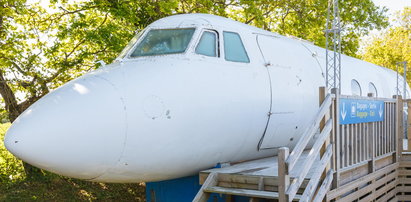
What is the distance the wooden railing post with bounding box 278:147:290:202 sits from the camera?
4844 millimetres

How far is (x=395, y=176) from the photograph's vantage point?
9.66 meters

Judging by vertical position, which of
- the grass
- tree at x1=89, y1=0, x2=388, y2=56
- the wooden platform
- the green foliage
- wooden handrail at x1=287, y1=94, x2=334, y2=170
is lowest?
the grass

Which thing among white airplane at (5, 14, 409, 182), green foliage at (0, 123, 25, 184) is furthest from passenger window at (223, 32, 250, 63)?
green foliage at (0, 123, 25, 184)

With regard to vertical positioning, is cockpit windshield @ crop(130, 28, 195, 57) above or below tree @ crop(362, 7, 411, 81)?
below

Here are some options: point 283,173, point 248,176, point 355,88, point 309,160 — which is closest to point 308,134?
point 309,160

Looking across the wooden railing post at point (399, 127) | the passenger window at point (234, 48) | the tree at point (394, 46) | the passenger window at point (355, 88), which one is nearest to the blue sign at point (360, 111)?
the wooden railing post at point (399, 127)

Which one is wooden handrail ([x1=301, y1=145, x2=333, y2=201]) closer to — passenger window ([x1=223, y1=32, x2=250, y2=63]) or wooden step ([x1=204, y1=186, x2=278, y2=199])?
wooden step ([x1=204, y1=186, x2=278, y2=199])

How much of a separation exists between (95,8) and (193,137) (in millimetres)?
8511

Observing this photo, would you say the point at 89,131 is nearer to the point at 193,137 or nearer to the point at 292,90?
the point at 193,137

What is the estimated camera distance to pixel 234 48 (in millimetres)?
6945

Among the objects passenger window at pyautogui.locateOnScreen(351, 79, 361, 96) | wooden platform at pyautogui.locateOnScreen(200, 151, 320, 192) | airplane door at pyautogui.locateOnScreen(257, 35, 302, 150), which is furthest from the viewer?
passenger window at pyautogui.locateOnScreen(351, 79, 361, 96)

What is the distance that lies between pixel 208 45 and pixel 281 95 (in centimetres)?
157

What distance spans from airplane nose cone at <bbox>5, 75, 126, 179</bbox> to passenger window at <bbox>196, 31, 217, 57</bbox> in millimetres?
1700

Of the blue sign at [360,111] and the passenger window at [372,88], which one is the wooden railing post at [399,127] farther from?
the passenger window at [372,88]
